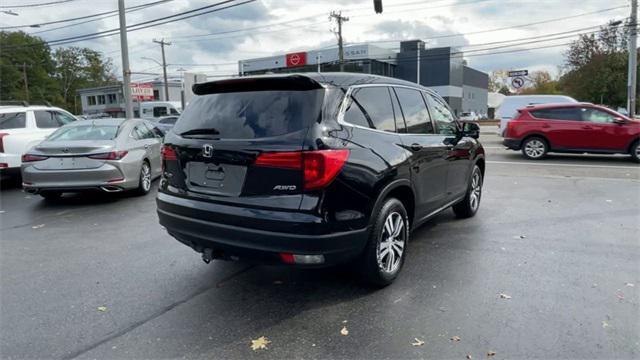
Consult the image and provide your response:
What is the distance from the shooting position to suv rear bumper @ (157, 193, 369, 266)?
3211 mm

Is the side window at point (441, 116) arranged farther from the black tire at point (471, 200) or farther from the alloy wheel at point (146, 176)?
A: the alloy wheel at point (146, 176)

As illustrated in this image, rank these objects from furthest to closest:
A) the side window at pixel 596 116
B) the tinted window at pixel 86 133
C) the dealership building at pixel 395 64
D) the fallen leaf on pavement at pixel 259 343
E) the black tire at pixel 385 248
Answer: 1. the dealership building at pixel 395 64
2. the side window at pixel 596 116
3. the tinted window at pixel 86 133
4. the black tire at pixel 385 248
5. the fallen leaf on pavement at pixel 259 343

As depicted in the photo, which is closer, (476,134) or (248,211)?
(248,211)

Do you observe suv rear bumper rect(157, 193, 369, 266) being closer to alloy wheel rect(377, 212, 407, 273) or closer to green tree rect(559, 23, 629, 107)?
alloy wheel rect(377, 212, 407, 273)

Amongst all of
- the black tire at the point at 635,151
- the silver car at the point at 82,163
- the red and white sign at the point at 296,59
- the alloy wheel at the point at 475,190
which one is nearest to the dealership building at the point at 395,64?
the red and white sign at the point at 296,59

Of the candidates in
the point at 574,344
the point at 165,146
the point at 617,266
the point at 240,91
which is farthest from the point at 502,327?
the point at 165,146

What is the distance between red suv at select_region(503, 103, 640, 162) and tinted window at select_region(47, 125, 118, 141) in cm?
1125

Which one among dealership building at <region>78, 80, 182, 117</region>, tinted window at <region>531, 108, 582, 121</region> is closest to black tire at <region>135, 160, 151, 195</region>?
tinted window at <region>531, 108, 582, 121</region>

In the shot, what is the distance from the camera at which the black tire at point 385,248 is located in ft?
12.1

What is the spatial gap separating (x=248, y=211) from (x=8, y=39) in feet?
331

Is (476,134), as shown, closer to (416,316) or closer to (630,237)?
(630,237)

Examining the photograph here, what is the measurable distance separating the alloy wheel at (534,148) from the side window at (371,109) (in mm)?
10813

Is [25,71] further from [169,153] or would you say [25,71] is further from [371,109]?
[371,109]

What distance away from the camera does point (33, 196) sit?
8.61 m
